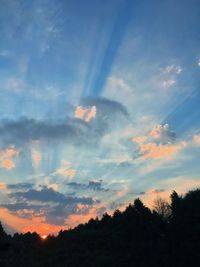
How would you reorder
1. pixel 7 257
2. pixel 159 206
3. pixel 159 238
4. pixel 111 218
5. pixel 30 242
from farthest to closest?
pixel 30 242, pixel 111 218, pixel 159 206, pixel 7 257, pixel 159 238

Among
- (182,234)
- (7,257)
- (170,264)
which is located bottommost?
(170,264)

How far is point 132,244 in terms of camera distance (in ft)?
333

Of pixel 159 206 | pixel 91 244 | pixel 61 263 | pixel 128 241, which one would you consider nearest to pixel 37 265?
pixel 61 263

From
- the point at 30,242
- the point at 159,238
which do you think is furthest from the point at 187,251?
the point at 30,242

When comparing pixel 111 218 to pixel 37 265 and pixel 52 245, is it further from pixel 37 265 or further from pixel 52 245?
pixel 37 265

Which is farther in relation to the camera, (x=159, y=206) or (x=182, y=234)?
(x=159, y=206)

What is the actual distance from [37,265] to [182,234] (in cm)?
4588

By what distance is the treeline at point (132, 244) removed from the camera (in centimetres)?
7750

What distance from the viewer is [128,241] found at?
106125 millimetres

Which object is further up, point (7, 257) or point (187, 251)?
point (7, 257)

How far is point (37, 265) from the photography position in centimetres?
10594

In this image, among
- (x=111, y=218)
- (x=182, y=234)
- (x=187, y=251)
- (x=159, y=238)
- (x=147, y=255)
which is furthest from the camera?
(x=111, y=218)

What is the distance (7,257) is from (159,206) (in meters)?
50.0

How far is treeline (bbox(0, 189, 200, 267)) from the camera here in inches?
3051
